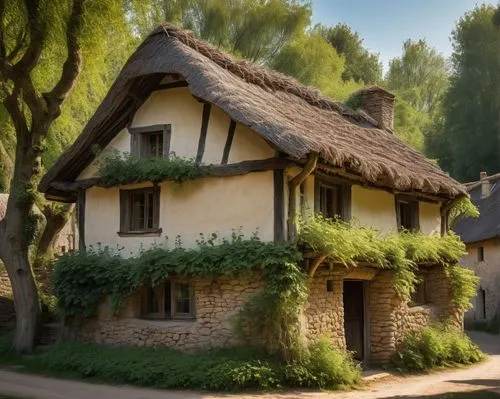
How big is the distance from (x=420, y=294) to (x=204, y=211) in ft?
25.4

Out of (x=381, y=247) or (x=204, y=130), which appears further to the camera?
(x=381, y=247)

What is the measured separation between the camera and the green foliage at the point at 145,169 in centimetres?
1597

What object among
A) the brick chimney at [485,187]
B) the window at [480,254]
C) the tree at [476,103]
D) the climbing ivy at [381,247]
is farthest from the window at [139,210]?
→ the tree at [476,103]

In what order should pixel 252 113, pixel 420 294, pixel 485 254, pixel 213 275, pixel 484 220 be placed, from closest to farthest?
pixel 252 113 → pixel 213 275 → pixel 420 294 → pixel 485 254 → pixel 484 220

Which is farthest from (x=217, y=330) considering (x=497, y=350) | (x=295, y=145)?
(x=497, y=350)

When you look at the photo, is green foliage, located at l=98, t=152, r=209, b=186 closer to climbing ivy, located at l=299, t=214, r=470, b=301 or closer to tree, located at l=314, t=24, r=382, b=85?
climbing ivy, located at l=299, t=214, r=470, b=301

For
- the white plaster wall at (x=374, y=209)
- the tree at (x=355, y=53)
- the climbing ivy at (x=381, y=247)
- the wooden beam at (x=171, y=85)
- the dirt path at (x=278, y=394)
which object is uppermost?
the tree at (x=355, y=53)

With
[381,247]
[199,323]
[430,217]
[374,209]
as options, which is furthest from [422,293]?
[199,323]

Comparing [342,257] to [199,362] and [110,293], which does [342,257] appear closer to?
[199,362]

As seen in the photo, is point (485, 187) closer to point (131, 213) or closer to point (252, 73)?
point (252, 73)

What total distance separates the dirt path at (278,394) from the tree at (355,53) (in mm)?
34994

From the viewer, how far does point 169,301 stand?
16.3 metres

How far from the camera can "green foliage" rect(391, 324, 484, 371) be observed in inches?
682

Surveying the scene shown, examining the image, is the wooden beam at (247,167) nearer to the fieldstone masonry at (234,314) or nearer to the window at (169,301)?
the fieldstone masonry at (234,314)
